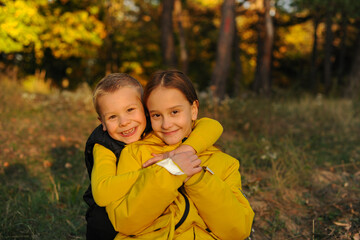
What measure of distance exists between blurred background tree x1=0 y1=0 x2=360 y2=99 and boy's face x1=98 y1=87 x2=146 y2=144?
489cm

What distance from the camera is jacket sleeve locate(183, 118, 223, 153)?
6.70 ft

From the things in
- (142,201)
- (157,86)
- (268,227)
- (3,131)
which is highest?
(157,86)

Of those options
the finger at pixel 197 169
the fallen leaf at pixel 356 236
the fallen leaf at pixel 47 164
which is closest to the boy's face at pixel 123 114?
the finger at pixel 197 169

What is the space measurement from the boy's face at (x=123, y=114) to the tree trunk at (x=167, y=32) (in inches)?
462

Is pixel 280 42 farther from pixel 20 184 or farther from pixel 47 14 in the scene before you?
pixel 20 184

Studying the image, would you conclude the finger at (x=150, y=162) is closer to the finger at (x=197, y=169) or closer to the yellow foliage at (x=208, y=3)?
the finger at (x=197, y=169)

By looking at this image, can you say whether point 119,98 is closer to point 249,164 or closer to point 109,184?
point 109,184

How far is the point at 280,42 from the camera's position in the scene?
74.4 ft

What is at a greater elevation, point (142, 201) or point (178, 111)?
Result: point (178, 111)

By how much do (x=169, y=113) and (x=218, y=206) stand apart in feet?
2.17

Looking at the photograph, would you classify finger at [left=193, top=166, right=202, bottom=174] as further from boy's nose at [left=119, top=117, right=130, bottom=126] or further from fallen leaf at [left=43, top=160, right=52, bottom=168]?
fallen leaf at [left=43, top=160, right=52, bottom=168]

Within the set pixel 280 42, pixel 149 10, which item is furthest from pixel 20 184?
pixel 280 42

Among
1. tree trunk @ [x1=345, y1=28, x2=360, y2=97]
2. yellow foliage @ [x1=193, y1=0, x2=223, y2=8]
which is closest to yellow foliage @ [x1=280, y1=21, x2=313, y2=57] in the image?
yellow foliage @ [x1=193, y1=0, x2=223, y2=8]

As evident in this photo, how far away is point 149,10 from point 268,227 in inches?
829
